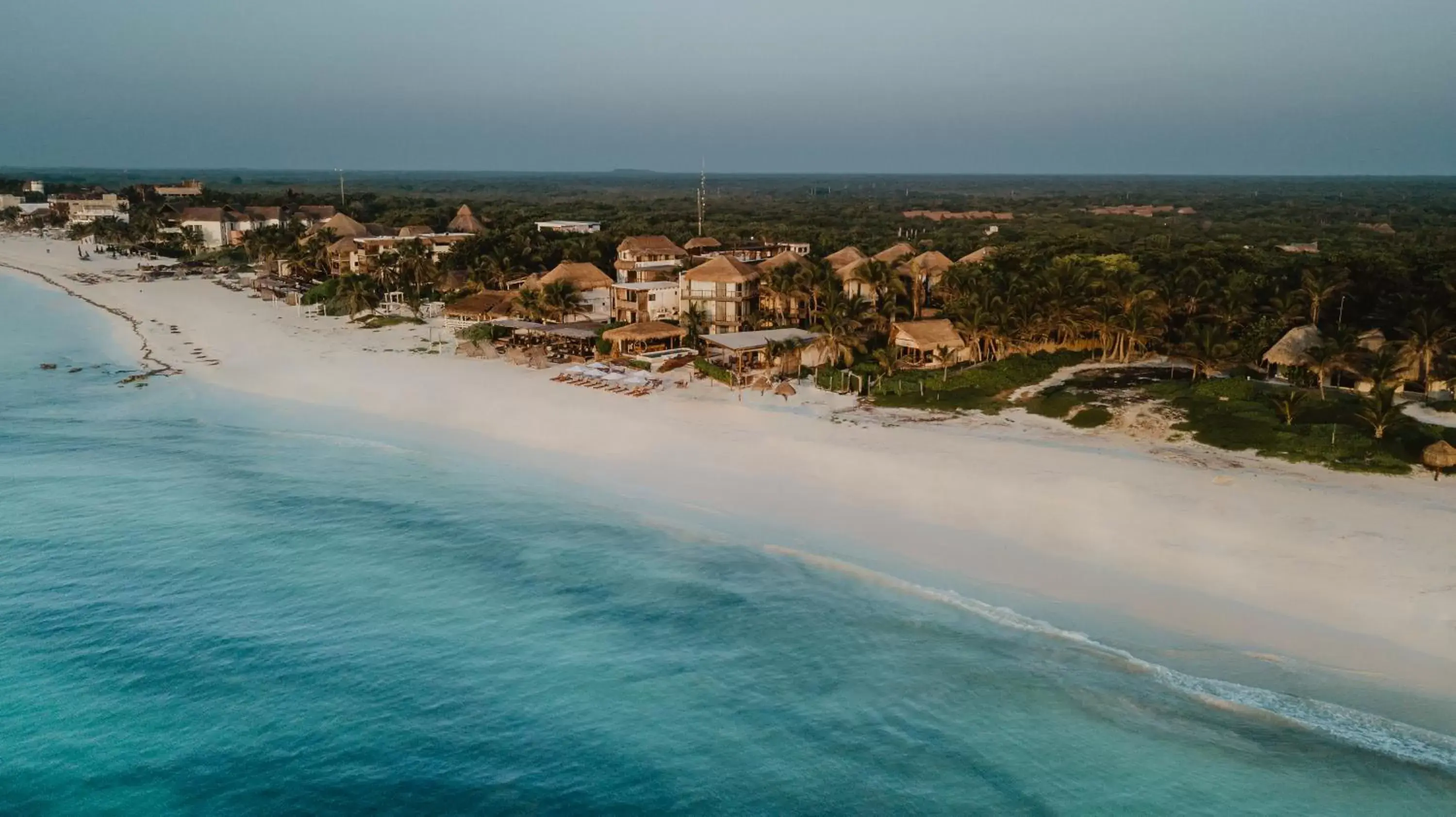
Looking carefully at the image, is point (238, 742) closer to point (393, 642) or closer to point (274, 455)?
point (393, 642)

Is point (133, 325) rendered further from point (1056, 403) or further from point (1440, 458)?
point (1440, 458)

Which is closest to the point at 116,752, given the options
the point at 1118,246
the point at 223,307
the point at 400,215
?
the point at 223,307

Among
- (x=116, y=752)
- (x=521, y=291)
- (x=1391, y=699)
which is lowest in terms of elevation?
(x=116, y=752)

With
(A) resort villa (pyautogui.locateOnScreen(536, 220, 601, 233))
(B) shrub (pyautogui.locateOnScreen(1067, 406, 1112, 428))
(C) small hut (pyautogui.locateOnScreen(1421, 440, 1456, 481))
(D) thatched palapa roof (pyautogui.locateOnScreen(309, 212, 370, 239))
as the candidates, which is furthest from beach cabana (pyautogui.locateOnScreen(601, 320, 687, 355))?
(D) thatched palapa roof (pyautogui.locateOnScreen(309, 212, 370, 239))

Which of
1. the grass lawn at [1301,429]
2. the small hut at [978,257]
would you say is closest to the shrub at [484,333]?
the small hut at [978,257]

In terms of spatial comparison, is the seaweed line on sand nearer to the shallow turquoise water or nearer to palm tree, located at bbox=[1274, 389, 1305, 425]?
the shallow turquoise water

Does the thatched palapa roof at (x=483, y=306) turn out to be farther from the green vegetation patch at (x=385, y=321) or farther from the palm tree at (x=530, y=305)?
the green vegetation patch at (x=385, y=321)
